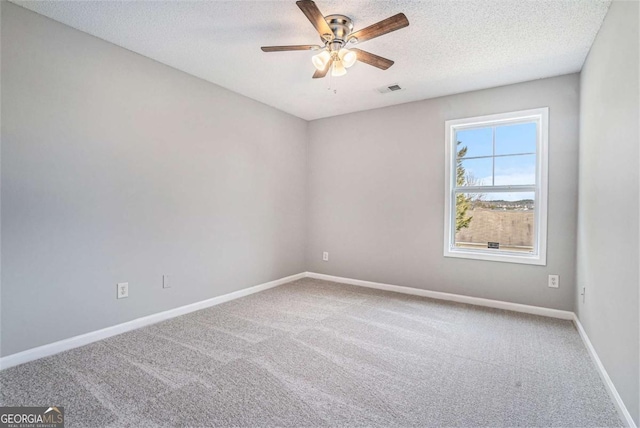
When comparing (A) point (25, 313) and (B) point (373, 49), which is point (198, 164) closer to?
(A) point (25, 313)

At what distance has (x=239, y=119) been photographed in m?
3.88

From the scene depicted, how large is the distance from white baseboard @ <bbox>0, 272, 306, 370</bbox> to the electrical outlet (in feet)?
0.81

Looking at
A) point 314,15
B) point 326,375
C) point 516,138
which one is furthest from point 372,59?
point 326,375

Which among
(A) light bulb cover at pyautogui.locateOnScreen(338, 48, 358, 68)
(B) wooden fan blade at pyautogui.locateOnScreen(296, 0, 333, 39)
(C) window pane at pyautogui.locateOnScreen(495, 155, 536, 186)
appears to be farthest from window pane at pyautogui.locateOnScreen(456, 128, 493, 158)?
(B) wooden fan blade at pyautogui.locateOnScreen(296, 0, 333, 39)

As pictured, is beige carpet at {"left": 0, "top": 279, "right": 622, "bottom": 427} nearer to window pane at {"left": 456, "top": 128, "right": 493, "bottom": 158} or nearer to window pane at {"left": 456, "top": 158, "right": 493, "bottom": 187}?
window pane at {"left": 456, "top": 158, "right": 493, "bottom": 187}

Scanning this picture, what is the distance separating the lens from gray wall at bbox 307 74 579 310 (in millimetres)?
3252

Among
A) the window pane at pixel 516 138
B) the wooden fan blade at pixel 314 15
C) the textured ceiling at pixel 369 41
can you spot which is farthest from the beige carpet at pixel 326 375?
the textured ceiling at pixel 369 41

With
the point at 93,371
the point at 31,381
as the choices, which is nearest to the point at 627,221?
the point at 93,371

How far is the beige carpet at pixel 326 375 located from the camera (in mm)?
1714

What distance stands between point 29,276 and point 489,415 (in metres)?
3.11

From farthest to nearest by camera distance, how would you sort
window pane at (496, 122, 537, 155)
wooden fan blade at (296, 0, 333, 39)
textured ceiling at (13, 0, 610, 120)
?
window pane at (496, 122, 537, 155)
textured ceiling at (13, 0, 610, 120)
wooden fan blade at (296, 0, 333, 39)

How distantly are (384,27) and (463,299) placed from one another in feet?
10.2

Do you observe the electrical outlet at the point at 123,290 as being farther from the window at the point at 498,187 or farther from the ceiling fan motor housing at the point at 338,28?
the window at the point at 498,187

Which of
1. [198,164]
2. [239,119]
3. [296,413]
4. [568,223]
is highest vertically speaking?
[239,119]
